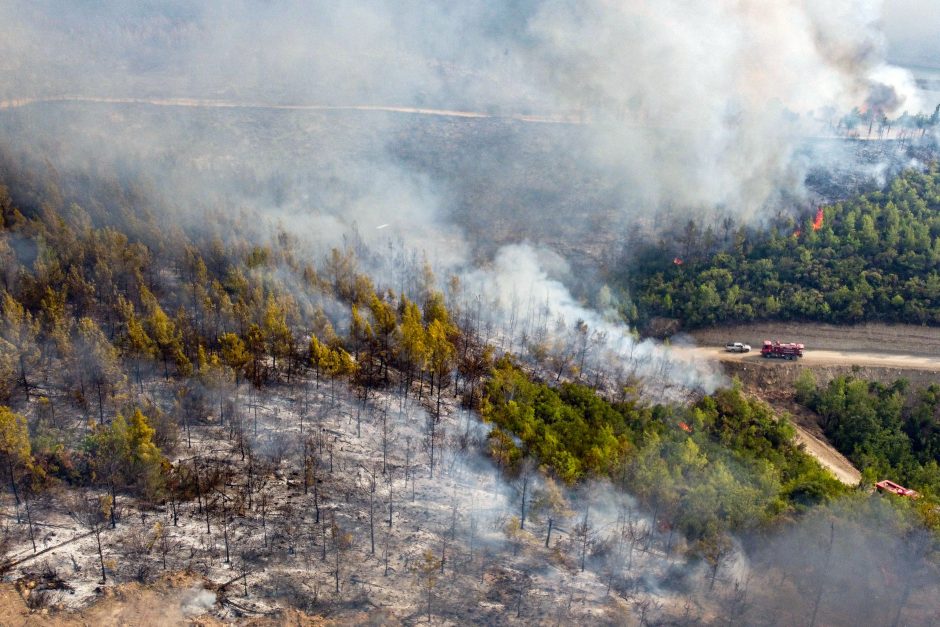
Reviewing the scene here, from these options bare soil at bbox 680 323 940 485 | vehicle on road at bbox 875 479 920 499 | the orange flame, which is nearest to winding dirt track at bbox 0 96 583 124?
the orange flame

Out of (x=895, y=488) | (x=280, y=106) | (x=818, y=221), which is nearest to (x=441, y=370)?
(x=895, y=488)

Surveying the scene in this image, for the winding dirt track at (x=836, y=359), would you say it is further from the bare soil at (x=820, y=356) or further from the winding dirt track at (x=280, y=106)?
the winding dirt track at (x=280, y=106)

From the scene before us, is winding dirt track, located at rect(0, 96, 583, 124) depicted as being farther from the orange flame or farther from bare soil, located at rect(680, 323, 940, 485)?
bare soil, located at rect(680, 323, 940, 485)

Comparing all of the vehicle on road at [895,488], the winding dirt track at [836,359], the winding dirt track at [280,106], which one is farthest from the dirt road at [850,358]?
the winding dirt track at [280,106]

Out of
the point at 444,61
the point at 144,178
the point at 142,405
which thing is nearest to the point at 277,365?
the point at 142,405

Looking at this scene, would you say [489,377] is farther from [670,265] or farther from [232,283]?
[670,265]

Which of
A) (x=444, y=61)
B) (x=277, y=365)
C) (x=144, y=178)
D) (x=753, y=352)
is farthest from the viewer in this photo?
(x=444, y=61)
